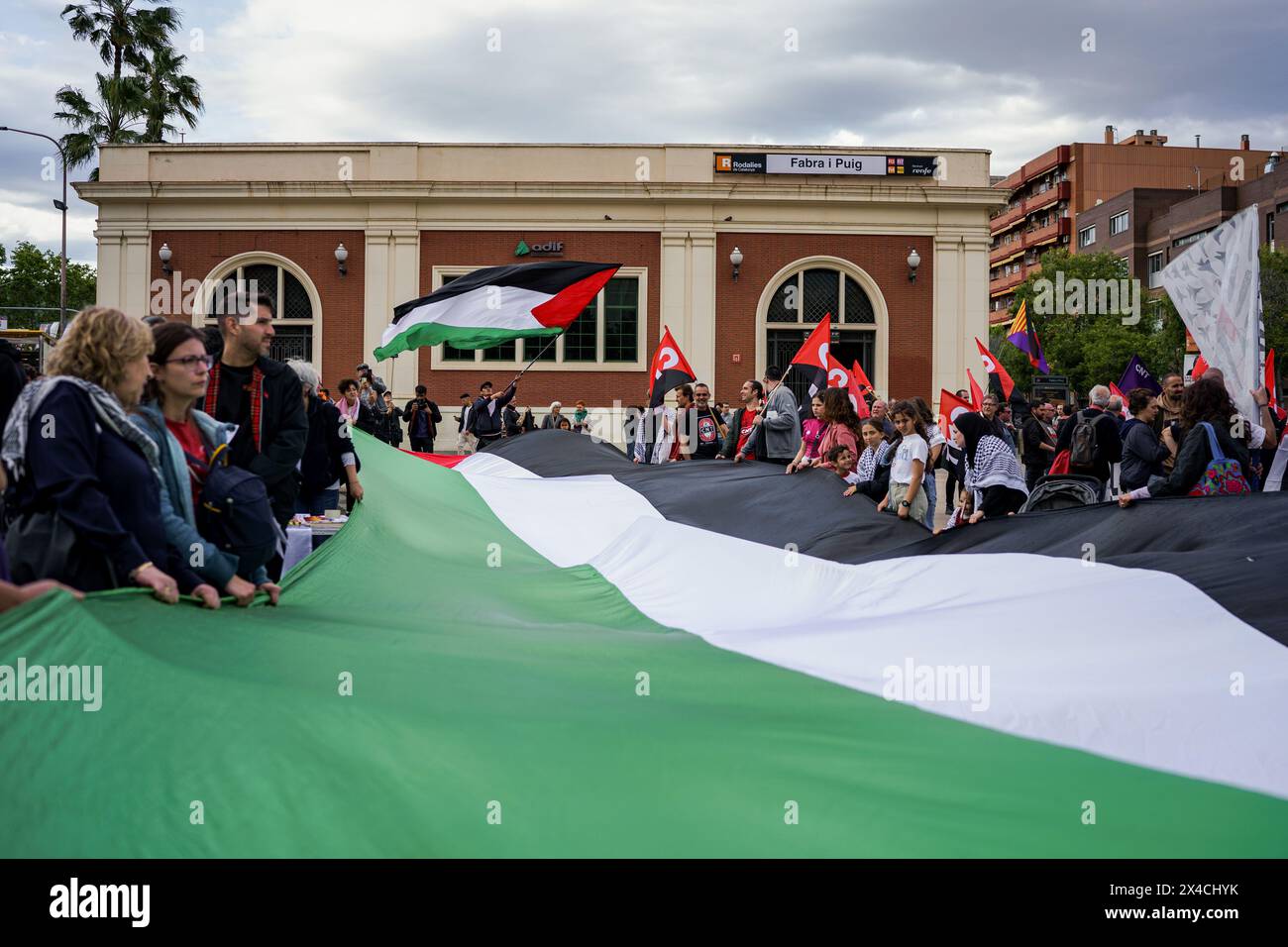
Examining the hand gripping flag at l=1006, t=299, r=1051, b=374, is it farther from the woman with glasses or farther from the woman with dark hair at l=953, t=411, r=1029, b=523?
the woman with glasses

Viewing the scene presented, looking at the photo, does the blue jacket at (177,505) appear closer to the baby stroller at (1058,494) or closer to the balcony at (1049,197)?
the baby stroller at (1058,494)

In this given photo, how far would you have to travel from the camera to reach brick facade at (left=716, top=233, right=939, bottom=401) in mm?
29969

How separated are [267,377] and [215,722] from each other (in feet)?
11.3

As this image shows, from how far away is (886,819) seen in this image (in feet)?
9.16

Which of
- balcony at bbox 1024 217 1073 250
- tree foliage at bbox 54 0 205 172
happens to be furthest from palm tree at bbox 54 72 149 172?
balcony at bbox 1024 217 1073 250

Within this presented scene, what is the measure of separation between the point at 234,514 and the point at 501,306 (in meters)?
9.75

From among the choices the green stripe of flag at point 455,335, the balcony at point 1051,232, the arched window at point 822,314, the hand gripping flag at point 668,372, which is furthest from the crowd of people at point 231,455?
the balcony at point 1051,232

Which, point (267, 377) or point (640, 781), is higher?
point (267, 377)

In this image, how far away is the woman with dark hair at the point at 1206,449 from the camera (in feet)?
23.0

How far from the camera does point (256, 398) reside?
596 cm

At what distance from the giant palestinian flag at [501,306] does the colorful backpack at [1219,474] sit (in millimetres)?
7992

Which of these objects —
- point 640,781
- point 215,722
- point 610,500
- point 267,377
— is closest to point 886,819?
point 640,781

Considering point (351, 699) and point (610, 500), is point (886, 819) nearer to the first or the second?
point (351, 699)
